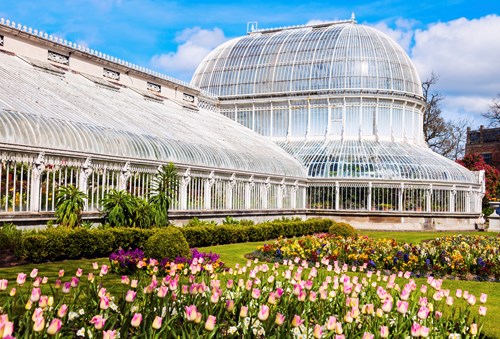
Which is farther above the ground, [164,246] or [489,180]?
[489,180]

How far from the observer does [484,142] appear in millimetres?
78312

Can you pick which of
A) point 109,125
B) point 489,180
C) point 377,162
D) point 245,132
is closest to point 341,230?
point 109,125

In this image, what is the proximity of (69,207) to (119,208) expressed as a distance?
1.93 m

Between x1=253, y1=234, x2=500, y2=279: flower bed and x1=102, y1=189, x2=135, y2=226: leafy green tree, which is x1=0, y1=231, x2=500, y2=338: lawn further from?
x1=102, y1=189, x2=135, y2=226: leafy green tree

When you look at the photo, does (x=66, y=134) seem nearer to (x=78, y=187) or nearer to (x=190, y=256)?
(x=78, y=187)

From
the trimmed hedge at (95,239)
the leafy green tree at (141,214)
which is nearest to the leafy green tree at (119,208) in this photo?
the leafy green tree at (141,214)

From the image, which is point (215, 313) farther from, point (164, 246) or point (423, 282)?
point (423, 282)

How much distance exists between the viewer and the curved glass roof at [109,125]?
17969 millimetres

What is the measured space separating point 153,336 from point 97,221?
1455 centimetres

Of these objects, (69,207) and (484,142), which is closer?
Result: (69,207)

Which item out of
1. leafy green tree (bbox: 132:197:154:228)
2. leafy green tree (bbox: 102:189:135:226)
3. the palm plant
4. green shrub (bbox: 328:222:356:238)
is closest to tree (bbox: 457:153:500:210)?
green shrub (bbox: 328:222:356:238)

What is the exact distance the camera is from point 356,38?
4406cm

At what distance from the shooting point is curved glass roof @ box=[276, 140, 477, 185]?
123 ft

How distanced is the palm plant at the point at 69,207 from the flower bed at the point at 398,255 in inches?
216
